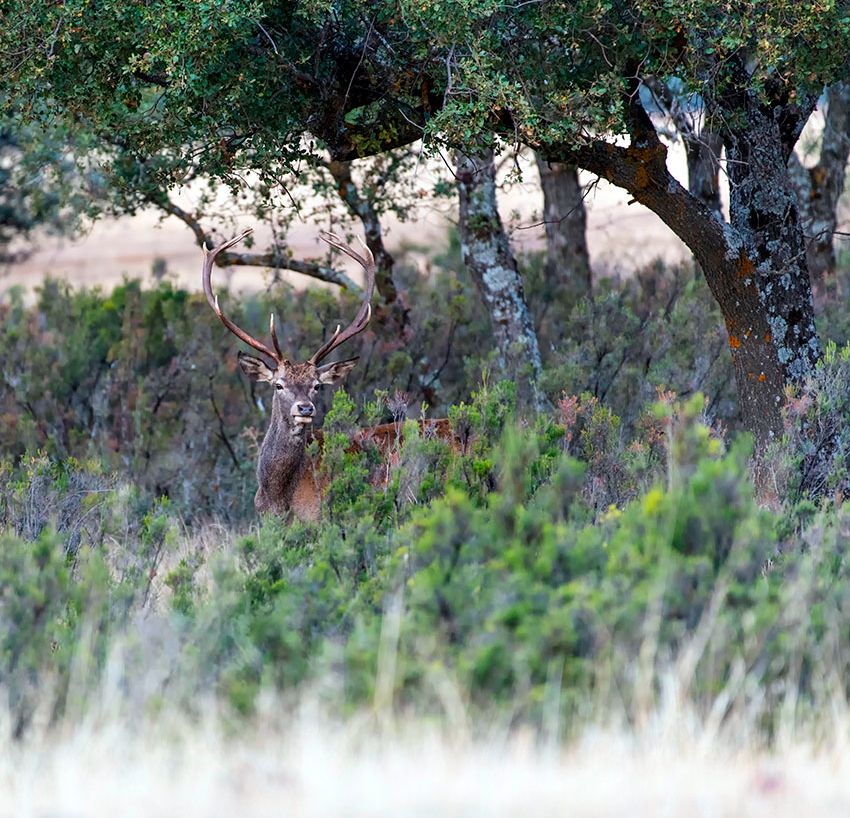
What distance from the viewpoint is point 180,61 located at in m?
7.72

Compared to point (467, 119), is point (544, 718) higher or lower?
lower

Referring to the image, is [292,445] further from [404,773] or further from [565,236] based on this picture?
[565,236]

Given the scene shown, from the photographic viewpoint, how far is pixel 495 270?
12117mm

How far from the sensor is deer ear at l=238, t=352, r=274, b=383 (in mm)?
9523

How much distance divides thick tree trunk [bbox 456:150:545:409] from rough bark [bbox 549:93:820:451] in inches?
103

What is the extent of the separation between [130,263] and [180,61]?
26.6m

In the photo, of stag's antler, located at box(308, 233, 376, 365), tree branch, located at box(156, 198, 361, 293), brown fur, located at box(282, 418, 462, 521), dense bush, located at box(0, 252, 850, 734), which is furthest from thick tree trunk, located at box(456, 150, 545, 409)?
brown fur, located at box(282, 418, 462, 521)

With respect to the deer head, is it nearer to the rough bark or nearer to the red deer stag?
the red deer stag

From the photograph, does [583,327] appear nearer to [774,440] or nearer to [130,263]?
[774,440]

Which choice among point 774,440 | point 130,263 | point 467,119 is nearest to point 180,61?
point 467,119

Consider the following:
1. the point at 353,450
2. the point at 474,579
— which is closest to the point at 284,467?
the point at 353,450

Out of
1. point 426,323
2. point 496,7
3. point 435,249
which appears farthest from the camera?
point 435,249

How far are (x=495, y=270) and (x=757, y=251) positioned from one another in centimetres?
338

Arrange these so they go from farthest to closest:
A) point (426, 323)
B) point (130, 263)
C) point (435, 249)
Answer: point (130, 263)
point (435, 249)
point (426, 323)
